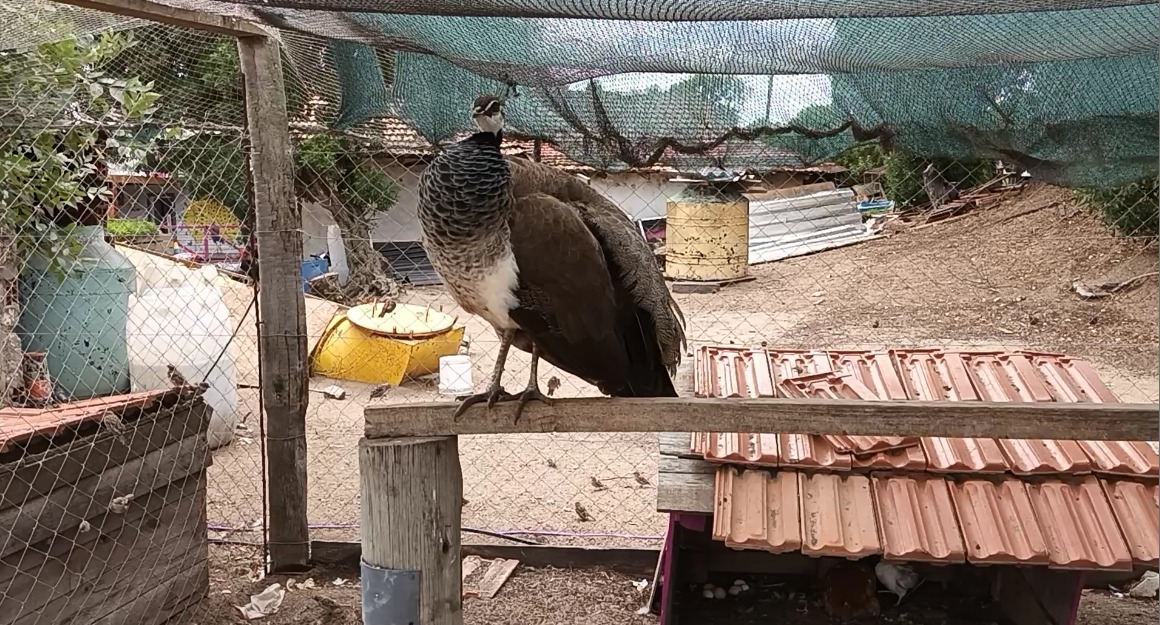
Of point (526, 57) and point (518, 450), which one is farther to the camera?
point (518, 450)

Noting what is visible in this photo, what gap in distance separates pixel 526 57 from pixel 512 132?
400 mm

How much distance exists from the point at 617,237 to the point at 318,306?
6471 mm

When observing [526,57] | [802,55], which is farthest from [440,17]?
[802,55]

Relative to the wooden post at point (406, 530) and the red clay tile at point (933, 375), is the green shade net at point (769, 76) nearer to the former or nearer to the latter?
the red clay tile at point (933, 375)

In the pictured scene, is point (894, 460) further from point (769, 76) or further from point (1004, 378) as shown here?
point (769, 76)

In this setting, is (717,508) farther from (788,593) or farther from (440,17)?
(440,17)

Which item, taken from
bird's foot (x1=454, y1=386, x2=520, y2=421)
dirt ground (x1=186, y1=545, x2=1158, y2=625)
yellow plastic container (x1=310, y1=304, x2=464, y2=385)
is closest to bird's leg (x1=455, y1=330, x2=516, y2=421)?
bird's foot (x1=454, y1=386, x2=520, y2=421)

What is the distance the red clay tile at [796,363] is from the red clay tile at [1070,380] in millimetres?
778

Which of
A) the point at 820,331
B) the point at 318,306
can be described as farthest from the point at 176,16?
the point at 820,331

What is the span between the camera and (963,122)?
288 cm

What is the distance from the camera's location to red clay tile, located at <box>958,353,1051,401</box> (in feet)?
10.2

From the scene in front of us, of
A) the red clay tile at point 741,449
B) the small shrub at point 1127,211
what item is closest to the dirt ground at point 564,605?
the red clay tile at point 741,449

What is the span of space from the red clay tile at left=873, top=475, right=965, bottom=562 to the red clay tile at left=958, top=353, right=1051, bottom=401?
0.47 meters

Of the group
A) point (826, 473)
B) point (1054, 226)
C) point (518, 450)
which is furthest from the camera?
point (1054, 226)
